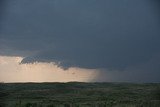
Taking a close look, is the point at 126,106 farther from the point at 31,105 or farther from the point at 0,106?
the point at 0,106

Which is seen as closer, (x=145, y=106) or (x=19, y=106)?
(x=145, y=106)

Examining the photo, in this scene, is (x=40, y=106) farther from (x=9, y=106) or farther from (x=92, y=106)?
(x=92, y=106)

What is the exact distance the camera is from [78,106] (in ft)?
Answer: 169

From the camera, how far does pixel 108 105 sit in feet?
170

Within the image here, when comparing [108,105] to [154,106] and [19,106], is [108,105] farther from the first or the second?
[19,106]

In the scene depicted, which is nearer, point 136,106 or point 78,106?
point 136,106

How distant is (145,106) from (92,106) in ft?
25.1

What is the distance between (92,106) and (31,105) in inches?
351

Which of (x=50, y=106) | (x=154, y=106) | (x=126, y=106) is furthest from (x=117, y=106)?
(x=50, y=106)

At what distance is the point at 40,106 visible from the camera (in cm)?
5259

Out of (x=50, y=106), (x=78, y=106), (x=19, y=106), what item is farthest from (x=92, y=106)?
(x=19, y=106)

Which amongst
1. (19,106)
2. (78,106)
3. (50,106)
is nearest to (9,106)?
(19,106)

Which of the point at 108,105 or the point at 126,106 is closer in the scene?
the point at 126,106

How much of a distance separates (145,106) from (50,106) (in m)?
13.5
